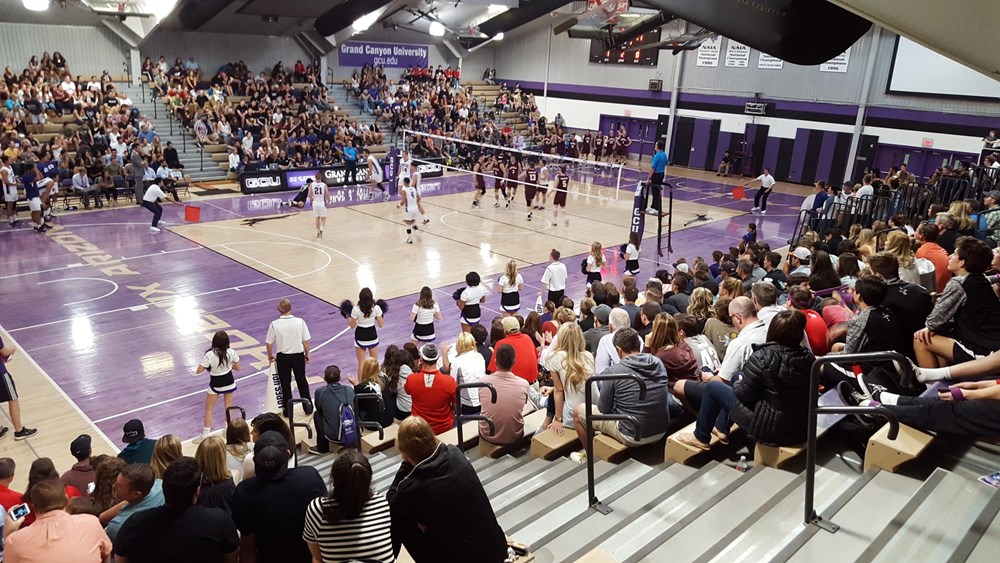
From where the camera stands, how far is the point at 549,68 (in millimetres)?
40500

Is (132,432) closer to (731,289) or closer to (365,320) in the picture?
(365,320)

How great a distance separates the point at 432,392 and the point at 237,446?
6.42 ft

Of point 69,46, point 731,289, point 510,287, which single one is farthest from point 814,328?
point 69,46

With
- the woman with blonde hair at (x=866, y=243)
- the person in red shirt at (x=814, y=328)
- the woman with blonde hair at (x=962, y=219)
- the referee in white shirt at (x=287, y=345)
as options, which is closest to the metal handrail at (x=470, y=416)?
the person in red shirt at (x=814, y=328)

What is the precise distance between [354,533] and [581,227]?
18.4 metres

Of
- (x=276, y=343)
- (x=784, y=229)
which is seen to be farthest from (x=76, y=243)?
(x=784, y=229)

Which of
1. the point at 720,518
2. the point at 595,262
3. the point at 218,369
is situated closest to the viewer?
the point at 720,518

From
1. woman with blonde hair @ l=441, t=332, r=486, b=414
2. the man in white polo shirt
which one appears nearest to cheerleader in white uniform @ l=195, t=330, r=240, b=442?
woman with blonde hair @ l=441, t=332, r=486, b=414

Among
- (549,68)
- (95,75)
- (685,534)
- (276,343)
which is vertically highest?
(549,68)

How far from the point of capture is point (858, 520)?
383 centimetres

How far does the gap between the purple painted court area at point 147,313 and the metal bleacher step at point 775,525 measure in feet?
23.4

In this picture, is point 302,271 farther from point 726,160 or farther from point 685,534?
point 726,160

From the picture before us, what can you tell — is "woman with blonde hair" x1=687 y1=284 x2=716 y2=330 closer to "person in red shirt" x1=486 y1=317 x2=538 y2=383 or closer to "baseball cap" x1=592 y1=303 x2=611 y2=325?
"baseball cap" x1=592 y1=303 x2=611 y2=325

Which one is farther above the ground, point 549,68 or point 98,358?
point 549,68
